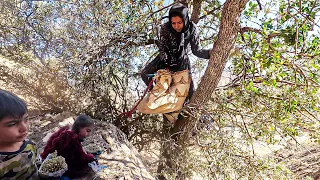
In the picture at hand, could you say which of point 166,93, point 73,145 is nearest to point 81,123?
point 73,145

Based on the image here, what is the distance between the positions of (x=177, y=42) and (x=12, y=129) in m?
2.29

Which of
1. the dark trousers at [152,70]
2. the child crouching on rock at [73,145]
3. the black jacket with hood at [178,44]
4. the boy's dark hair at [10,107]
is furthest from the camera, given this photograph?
the dark trousers at [152,70]

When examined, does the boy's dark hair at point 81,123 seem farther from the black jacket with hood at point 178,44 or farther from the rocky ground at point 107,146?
the black jacket with hood at point 178,44

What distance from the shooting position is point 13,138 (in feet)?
5.15

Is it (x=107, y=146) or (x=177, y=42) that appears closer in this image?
(x=177, y=42)

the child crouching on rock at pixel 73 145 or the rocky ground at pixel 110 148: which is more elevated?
the child crouching on rock at pixel 73 145

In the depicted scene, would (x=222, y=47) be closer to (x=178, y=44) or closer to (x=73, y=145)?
(x=178, y=44)

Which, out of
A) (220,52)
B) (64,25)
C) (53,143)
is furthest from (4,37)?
(220,52)

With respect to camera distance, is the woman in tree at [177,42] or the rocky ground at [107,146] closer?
the rocky ground at [107,146]

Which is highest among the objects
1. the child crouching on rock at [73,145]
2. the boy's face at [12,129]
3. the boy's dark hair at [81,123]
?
the boy's face at [12,129]

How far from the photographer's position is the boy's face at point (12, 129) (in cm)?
152

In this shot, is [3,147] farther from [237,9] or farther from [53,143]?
[237,9]

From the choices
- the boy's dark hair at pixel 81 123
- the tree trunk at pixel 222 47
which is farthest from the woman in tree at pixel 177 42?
the boy's dark hair at pixel 81 123

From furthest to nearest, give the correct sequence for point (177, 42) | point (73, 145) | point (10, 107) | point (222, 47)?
point (177, 42), point (222, 47), point (73, 145), point (10, 107)
